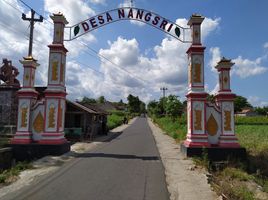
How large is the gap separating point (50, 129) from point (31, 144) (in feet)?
3.44

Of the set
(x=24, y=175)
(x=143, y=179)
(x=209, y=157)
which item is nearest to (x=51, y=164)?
(x=24, y=175)

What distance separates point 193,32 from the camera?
1326 cm

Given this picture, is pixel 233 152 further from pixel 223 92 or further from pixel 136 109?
pixel 136 109

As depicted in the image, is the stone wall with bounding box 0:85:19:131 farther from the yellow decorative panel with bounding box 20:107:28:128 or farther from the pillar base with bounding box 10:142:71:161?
the pillar base with bounding box 10:142:71:161

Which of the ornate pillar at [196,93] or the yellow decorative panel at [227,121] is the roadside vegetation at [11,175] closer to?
the ornate pillar at [196,93]

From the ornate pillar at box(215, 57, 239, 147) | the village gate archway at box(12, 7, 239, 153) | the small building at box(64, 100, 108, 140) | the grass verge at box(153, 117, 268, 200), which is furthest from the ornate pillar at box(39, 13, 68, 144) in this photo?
the small building at box(64, 100, 108, 140)

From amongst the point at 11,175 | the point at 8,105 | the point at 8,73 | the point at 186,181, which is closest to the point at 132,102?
the point at 8,73

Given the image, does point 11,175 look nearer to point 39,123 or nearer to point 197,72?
point 39,123

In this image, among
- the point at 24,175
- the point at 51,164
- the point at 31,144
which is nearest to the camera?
the point at 24,175

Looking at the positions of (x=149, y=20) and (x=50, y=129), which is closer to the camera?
(x=50, y=129)

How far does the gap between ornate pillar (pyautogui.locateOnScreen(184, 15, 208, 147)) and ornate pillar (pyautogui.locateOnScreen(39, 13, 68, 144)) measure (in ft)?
19.5

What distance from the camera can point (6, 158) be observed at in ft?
38.5

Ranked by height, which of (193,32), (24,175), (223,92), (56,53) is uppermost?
(193,32)

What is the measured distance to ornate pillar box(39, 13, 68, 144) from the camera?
12805 mm
